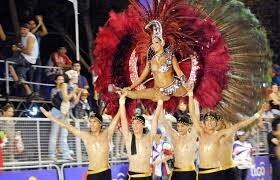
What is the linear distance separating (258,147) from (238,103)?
19.6ft

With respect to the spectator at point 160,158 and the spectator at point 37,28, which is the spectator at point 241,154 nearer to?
the spectator at point 160,158

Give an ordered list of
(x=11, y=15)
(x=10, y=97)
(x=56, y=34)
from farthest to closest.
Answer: (x=56, y=34) → (x=11, y=15) → (x=10, y=97)

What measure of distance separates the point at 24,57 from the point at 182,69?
12.0ft

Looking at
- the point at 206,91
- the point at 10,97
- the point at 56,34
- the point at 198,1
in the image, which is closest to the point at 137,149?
the point at 206,91

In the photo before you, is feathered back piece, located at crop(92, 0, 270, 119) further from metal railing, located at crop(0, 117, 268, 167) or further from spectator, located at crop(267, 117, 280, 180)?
spectator, located at crop(267, 117, 280, 180)

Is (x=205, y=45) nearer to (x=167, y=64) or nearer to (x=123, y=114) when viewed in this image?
(x=167, y=64)

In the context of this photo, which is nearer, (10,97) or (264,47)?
(264,47)

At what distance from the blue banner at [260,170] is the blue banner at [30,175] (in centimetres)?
Result: 491

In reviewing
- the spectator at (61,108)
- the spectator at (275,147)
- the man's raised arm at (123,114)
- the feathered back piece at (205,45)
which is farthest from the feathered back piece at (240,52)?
the spectator at (61,108)

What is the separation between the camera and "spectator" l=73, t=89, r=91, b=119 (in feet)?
35.5

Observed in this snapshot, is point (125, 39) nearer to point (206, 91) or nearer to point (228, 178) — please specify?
point (206, 91)

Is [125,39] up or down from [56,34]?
down

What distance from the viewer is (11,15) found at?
42.5ft

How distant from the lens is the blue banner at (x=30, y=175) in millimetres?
9125
